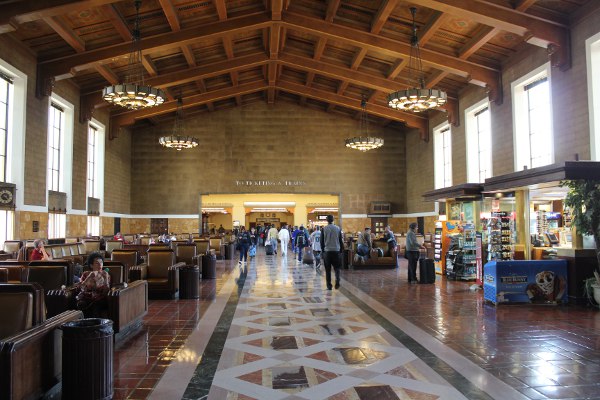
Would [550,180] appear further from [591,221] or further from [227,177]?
[227,177]

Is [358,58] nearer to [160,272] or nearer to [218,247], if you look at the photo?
[218,247]

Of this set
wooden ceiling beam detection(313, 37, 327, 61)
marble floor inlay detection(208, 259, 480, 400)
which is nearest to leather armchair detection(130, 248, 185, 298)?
marble floor inlay detection(208, 259, 480, 400)

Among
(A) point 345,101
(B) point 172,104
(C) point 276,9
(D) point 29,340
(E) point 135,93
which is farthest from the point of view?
(A) point 345,101

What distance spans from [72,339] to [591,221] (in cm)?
721

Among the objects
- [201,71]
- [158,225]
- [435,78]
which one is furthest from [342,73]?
[158,225]

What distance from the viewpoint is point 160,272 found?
8.40 meters

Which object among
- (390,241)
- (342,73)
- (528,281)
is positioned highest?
(342,73)

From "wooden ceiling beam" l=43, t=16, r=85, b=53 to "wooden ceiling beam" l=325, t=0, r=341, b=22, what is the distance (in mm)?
7295

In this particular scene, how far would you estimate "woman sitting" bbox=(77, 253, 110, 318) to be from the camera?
505 cm

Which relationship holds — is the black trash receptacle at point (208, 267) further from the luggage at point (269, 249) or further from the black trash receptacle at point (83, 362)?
the luggage at point (269, 249)

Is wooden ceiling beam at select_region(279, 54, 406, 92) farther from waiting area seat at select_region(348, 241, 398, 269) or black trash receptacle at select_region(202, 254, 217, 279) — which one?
black trash receptacle at select_region(202, 254, 217, 279)

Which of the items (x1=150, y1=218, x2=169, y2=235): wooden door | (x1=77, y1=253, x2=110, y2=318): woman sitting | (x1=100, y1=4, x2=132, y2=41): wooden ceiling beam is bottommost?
(x1=77, y1=253, x2=110, y2=318): woman sitting

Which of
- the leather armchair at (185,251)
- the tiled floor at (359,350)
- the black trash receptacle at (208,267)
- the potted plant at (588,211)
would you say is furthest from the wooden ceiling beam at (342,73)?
the tiled floor at (359,350)

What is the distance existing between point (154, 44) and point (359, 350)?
41.1ft
